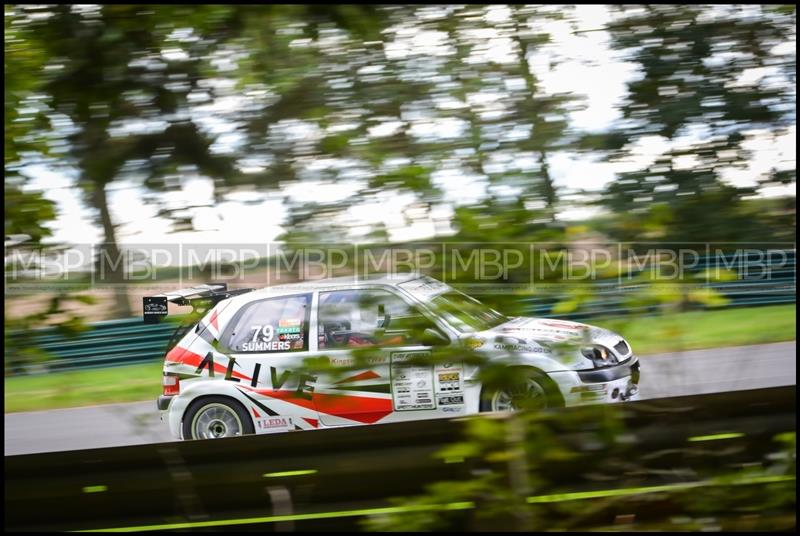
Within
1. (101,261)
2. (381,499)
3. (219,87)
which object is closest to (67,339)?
(101,261)

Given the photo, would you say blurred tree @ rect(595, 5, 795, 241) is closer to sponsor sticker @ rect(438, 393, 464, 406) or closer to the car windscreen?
the car windscreen

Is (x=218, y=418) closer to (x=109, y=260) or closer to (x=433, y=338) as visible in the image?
(x=109, y=260)

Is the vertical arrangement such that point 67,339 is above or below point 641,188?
below

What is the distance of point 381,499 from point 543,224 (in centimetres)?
145

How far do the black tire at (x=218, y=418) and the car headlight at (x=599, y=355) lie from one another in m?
2.61

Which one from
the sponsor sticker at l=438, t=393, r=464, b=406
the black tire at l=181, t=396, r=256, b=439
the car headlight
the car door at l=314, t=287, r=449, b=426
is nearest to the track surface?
the car headlight

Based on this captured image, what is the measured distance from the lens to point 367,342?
226 cm

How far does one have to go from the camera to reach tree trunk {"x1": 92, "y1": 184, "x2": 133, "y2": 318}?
2.39m

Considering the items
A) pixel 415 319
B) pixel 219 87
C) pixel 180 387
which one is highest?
pixel 219 87

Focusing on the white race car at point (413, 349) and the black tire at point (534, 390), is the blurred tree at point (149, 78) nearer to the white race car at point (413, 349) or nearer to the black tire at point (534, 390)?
the white race car at point (413, 349)

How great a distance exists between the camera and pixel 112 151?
2.36m

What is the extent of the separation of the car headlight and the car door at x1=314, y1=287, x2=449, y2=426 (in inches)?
20.2

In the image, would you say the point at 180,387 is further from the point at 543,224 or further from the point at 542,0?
the point at 542,0

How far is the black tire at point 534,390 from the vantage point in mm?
2180
